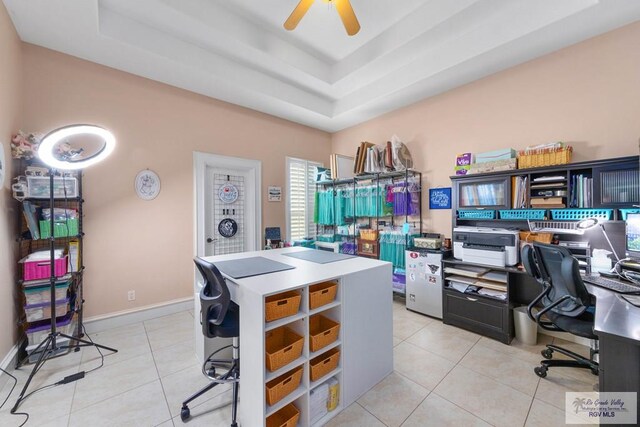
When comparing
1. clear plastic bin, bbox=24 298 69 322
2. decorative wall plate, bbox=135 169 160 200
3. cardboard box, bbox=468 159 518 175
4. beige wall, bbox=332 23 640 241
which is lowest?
clear plastic bin, bbox=24 298 69 322

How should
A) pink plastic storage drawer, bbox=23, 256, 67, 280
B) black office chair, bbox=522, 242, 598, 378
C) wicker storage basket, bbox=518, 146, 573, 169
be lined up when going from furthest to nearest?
wicker storage basket, bbox=518, 146, 573, 169, pink plastic storage drawer, bbox=23, 256, 67, 280, black office chair, bbox=522, 242, 598, 378

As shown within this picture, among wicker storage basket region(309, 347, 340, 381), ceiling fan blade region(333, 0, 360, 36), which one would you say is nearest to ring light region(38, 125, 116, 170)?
ceiling fan blade region(333, 0, 360, 36)

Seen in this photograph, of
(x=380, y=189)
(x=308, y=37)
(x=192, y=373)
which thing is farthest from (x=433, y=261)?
(x=308, y=37)

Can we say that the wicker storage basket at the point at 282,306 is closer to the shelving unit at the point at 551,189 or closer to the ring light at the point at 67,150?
the ring light at the point at 67,150

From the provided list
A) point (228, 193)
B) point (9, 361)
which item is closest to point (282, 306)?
point (9, 361)

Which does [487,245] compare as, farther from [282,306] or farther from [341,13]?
[341,13]

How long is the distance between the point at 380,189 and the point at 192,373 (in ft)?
10.5

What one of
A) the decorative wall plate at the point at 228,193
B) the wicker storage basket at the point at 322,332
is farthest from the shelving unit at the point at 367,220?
the wicker storage basket at the point at 322,332

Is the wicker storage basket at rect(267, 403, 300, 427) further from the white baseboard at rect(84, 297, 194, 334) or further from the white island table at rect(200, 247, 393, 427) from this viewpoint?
the white baseboard at rect(84, 297, 194, 334)

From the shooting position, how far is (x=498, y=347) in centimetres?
246

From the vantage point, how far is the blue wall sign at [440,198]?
340cm

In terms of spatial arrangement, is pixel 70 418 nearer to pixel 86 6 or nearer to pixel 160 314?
pixel 160 314

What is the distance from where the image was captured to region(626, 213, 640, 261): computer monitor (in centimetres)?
190

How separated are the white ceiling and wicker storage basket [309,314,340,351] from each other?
2.98 meters
